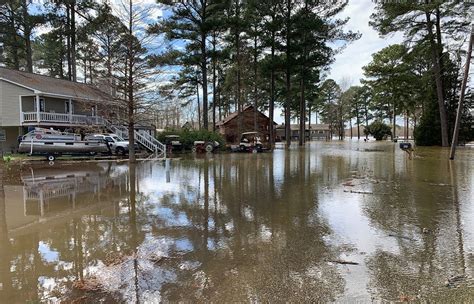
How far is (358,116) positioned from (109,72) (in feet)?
229

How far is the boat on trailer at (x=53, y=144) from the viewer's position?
20.1 m

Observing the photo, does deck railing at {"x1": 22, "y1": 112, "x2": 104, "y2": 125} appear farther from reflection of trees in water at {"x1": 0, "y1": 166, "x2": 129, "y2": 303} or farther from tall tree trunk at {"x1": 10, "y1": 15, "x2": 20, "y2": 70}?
reflection of trees in water at {"x1": 0, "y1": 166, "x2": 129, "y2": 303}

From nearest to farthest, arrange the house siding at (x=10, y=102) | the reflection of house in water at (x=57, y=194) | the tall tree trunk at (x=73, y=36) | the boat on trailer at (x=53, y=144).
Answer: the reflection of house in water at (x=57, y=194) < the boat on trailer at (x=53, y=144) < the house siding at (x=10, y=102) < the tall tree trunk at (x=73, y=36)

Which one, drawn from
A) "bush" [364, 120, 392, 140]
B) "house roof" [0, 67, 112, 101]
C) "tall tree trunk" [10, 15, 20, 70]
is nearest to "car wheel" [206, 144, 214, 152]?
"house roof" [0, 67, 112, 101]

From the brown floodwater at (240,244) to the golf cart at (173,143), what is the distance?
17.8 metres

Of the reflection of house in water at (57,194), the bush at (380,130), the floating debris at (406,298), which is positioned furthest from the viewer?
the bush at (380,130)

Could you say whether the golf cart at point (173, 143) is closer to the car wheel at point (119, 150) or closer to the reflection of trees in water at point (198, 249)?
the car wheel at point (119, 150)

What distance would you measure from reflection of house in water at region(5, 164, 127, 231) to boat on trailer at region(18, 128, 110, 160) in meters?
5.63

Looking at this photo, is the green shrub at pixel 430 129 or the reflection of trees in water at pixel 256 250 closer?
the reflection of trees in water at pixel 256 250

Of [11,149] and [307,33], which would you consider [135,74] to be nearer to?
[11,149]

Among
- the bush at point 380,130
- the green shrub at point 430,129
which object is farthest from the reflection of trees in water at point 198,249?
the bush at point 380,130

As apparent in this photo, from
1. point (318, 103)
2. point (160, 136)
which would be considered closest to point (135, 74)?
point (160, 136)

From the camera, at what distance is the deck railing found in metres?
24.7

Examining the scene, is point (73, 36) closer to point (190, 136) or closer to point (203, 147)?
point (190, 136)
